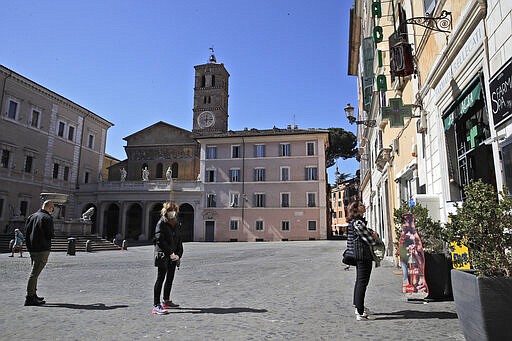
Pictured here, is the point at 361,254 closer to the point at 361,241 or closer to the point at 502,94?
the point at 361,241

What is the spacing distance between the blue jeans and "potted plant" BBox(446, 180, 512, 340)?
6087 mm

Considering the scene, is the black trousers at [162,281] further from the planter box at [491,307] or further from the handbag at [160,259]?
the planter box at [491,307]

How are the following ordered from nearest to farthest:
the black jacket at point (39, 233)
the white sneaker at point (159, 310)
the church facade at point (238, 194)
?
the white sneaker at point (159, 310) → the black jacket at point (39, 233) → the church facade at point (238, 194)

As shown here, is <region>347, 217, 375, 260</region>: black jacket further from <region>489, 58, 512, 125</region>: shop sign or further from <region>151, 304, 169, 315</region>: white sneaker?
<region>151, 304, 169, 315</region>: white sneaker

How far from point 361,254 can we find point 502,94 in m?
2.81

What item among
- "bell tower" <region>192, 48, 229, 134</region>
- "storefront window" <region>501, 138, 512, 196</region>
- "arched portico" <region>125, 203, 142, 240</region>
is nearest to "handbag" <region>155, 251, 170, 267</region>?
"storefront window" <region>501, 138, 512, 196</region>

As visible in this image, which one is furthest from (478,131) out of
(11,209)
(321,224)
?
(11,209)

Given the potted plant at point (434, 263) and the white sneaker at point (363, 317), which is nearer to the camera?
the white sneaker at point (363, 317)

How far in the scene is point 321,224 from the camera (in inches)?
1612

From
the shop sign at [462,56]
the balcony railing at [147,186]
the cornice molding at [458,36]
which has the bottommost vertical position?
the shop sign at [462,56]

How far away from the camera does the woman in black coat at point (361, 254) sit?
5020mm

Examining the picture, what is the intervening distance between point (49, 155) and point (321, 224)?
30488mm

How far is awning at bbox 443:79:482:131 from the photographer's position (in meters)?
6.03

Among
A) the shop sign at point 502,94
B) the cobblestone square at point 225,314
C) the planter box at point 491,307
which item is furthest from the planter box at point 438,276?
the planter box at point 491,307
